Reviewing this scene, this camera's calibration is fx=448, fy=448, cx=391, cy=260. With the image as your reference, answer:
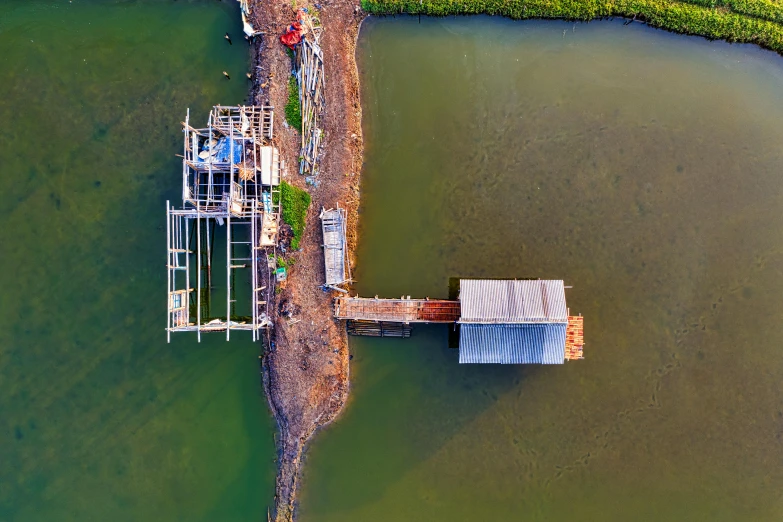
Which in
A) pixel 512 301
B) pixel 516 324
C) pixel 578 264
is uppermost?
pixel 578 264

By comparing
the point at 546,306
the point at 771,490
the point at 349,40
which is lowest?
the point at 771,490

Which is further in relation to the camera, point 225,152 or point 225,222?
point 225,222

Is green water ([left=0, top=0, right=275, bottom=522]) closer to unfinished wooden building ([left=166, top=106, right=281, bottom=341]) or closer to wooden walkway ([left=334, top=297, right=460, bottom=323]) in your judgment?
unfinished wooden building ([left=166, top=106, right=281, bottom=341])

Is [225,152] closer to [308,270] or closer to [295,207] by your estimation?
[295,207]

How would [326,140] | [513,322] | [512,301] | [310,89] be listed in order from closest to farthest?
[513,322]
[512,301]
[310,89]
[326,140]

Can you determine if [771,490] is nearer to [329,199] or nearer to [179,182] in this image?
[329,199]

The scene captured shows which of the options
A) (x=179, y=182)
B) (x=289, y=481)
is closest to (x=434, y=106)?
(x=179, y=182)

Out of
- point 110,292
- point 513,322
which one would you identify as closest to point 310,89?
point 110,292
